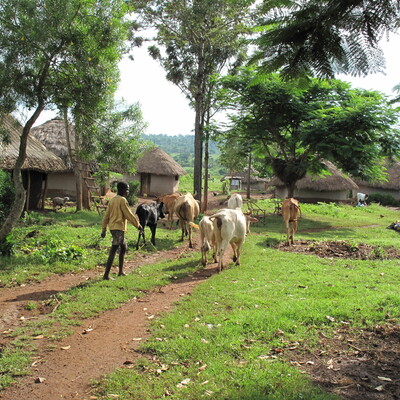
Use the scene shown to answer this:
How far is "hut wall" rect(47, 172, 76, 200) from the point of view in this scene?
2166 cm

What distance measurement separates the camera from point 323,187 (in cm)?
3075

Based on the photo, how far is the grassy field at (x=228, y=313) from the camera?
3.83 metres

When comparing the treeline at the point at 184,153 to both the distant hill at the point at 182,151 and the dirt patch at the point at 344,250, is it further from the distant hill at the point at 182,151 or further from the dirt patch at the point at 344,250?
the dirt patch at the point at 344,250

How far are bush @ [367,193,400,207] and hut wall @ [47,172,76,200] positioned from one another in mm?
27404

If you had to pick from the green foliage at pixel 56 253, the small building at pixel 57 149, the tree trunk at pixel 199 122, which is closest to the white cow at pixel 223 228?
the green foliage at pixel 56 253

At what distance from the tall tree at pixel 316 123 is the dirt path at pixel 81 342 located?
11.7 m

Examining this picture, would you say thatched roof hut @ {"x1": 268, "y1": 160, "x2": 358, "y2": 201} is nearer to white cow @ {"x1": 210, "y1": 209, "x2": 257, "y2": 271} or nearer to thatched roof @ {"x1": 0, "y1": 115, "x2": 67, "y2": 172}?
thatched roof @ {"x1": 0, "y1": 115, "x2": 67, "y2": 172}

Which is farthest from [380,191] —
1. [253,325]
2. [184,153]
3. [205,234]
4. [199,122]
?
[184,153]

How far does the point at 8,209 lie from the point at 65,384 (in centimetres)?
926

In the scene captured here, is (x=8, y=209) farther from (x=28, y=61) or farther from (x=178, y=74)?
(x=178, y=74)

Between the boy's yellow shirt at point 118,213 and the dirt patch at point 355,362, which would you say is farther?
Answer: the boy's yellow shirt at point 118,213

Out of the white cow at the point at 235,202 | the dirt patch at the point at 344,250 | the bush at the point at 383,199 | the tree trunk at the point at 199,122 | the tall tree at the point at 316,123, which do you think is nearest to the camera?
the dirt patch at the point at 344,250

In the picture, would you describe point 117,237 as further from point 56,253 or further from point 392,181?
point 392,181

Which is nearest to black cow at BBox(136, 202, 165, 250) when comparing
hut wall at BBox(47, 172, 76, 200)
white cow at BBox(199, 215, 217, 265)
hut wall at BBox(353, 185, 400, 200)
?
white cow at BBox(199, 215, 217, 265)
